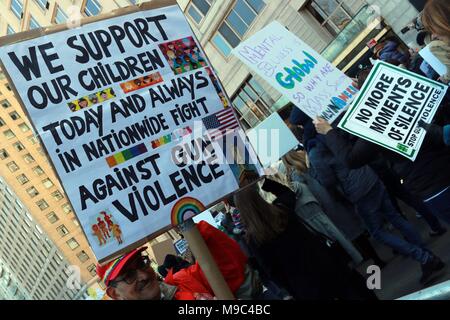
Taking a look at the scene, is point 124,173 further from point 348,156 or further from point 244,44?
point 244,44

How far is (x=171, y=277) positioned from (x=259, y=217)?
84 centimetres

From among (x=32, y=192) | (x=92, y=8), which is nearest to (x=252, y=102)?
(x=92, y=8)

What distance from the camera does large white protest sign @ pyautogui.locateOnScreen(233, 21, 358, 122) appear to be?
14.5 feet

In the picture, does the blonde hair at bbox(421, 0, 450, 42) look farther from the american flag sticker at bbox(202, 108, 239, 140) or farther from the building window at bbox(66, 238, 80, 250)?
the building window at bbox(66, 238, 80, 250)

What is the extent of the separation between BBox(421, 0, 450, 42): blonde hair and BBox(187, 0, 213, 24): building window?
61.2ft

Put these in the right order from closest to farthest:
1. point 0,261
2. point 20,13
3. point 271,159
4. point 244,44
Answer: point 244,44
point 271,159
point 20,13
point 0,261

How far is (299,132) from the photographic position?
7.18 meters

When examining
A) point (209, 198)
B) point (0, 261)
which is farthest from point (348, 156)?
point (0, 261)

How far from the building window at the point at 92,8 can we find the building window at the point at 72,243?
62506 mm

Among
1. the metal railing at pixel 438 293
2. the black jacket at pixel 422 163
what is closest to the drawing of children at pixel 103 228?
the metal railing at pixel 438 293

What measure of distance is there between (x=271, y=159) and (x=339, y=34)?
11.6 m

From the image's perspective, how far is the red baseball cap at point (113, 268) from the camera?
2730 millimetres

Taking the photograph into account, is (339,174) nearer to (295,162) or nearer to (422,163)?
(295,162)

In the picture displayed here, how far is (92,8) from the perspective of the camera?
966 inches
